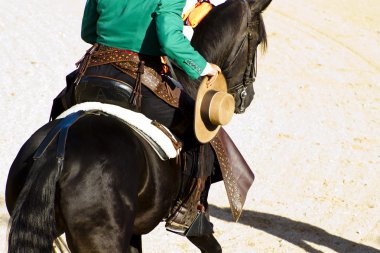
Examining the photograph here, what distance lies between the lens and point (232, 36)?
16.2 feet

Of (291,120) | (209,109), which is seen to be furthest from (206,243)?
(291,120)

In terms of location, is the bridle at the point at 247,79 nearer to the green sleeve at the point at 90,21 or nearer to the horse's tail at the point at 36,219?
the green sleeve at the point at 90,21

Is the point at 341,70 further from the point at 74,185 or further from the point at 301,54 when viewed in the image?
the point at 74,185

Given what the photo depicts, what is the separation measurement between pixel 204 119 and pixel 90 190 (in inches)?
38.0

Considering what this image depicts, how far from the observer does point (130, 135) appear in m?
4.15

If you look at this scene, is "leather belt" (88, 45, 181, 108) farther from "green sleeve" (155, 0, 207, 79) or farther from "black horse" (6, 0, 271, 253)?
"black horse" (6, 0, 271, 253)

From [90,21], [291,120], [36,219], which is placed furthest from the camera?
[291,120]

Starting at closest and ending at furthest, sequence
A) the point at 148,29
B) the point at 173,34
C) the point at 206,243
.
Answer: the point at 173,34 < the point at 148,29 < the point at 206,243

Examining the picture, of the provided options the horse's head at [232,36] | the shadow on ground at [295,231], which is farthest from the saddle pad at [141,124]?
the shadow on ground at [295,231]

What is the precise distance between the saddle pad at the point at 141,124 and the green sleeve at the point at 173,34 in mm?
387

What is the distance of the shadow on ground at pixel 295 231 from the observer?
7.08 m

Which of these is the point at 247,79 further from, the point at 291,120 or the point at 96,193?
the point at 291,120

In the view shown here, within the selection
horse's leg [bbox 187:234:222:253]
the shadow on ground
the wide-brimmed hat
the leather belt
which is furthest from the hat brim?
the shadow on ground

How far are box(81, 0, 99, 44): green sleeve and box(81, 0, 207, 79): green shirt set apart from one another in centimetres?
1
